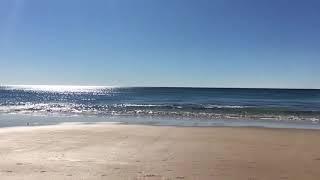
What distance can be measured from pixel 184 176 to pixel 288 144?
6.27 m

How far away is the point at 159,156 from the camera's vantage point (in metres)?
11.1

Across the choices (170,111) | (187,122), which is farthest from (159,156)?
(170,111)

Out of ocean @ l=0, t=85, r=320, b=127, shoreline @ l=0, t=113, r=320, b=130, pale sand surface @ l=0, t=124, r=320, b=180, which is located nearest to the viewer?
pale sand surface @ l=0, t=124, r=320, b=180

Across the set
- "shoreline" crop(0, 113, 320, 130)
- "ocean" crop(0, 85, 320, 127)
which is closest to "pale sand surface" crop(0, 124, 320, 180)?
"shoreline" crop(0, 113, 320, 130)

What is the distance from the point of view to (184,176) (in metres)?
8.66

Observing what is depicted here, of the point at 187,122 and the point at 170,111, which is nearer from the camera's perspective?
the point at 187,122

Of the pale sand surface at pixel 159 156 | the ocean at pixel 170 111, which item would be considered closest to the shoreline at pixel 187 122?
the ocean at pixel 170 111

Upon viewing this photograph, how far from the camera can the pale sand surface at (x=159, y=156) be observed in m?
8.88

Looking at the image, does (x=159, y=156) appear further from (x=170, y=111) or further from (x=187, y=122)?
(x=170, y=111)

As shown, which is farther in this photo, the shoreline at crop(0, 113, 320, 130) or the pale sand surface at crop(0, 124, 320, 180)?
the shoreline at crop(0, 113, 320, 130)

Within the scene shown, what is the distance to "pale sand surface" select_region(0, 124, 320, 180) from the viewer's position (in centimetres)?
888

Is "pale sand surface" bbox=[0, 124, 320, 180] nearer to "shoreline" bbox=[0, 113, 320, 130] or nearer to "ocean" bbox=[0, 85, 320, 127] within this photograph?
"shoreline" bbox=[0, 113, 320, 130]

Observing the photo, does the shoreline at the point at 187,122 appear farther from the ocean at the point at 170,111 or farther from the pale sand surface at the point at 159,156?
the pale sand surface at the point at 159,156

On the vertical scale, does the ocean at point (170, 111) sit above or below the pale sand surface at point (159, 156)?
above
